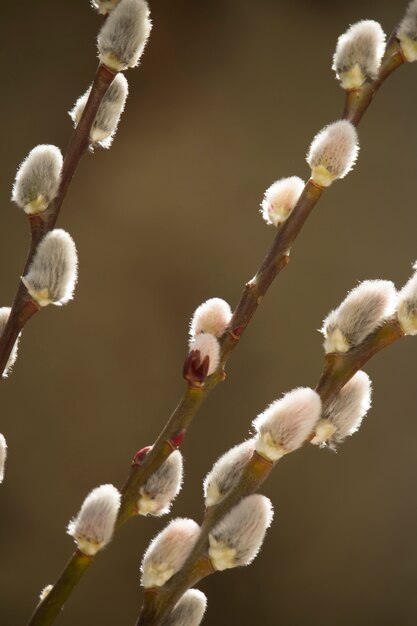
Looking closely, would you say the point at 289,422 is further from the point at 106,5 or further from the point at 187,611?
the point at 106,5

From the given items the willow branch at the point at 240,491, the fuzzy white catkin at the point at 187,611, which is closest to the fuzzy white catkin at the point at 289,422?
the willow branch at the point at 240,491

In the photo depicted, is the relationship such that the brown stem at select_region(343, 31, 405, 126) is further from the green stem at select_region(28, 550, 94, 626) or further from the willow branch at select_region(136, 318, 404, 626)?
the green stem at select_region(28, 550, 94, 626)

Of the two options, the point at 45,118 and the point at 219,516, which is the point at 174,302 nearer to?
the point at 45,118

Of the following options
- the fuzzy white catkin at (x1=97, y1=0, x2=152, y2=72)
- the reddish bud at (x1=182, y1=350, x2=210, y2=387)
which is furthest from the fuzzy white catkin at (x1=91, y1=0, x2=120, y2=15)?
the reddish bud at (x1=182, y1=350, x2=210, y2=387)

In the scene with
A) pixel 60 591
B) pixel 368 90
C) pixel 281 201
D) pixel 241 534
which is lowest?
pixel 60 591

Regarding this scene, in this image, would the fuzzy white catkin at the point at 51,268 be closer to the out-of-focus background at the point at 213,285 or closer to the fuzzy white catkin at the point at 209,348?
the fuzzy white catkin at the point at 209,348

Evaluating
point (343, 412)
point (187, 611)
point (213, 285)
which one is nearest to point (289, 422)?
point (343, 412)
